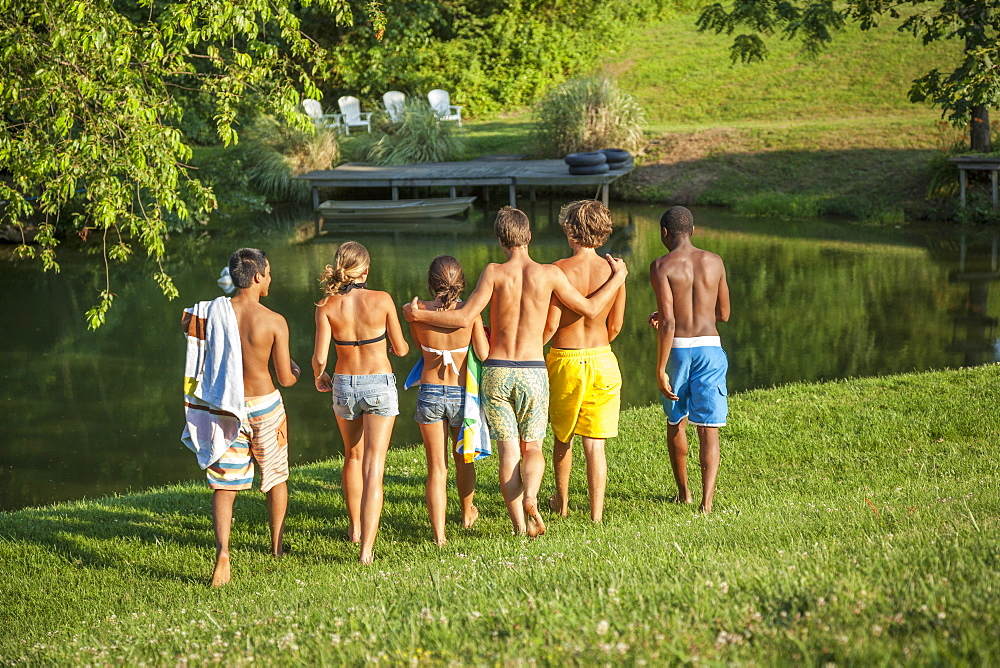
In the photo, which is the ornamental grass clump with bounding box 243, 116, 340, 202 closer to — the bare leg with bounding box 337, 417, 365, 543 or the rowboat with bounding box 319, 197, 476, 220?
the rowboat with bounding box 319, 197, 476, 220

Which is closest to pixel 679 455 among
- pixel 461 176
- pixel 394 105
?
pixel 461 176

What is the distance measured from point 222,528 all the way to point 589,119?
21609 mm

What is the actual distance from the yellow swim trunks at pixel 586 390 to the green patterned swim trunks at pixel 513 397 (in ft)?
0.64

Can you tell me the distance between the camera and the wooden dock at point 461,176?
21.9 m

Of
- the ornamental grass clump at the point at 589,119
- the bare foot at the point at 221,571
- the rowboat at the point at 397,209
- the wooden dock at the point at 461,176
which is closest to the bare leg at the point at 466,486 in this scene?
the bare foot at the point at 221,571

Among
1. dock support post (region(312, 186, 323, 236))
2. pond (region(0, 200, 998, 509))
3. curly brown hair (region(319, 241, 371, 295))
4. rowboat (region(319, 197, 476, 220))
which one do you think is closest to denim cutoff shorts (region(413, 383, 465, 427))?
curly brown hair (region(319, 241, 371, 295))

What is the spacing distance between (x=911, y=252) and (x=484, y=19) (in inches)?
816

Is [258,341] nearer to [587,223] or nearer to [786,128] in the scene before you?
[587,223]

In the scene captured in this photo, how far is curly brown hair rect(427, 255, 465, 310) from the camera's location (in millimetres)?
5141

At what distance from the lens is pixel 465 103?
1261 inches

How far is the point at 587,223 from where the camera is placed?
17.6 feet

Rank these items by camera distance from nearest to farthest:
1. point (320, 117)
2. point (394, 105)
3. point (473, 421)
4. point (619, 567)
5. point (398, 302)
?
point (619, 567)
point (473, 421)
point (398, 302)
point (320, 117)
point (394, 105)

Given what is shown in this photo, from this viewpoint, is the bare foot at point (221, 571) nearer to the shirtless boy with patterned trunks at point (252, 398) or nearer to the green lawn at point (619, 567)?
the shirtless boy with patterned trunks at point (252, 398)

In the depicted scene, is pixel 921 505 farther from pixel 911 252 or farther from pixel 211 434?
pixel 911 252
